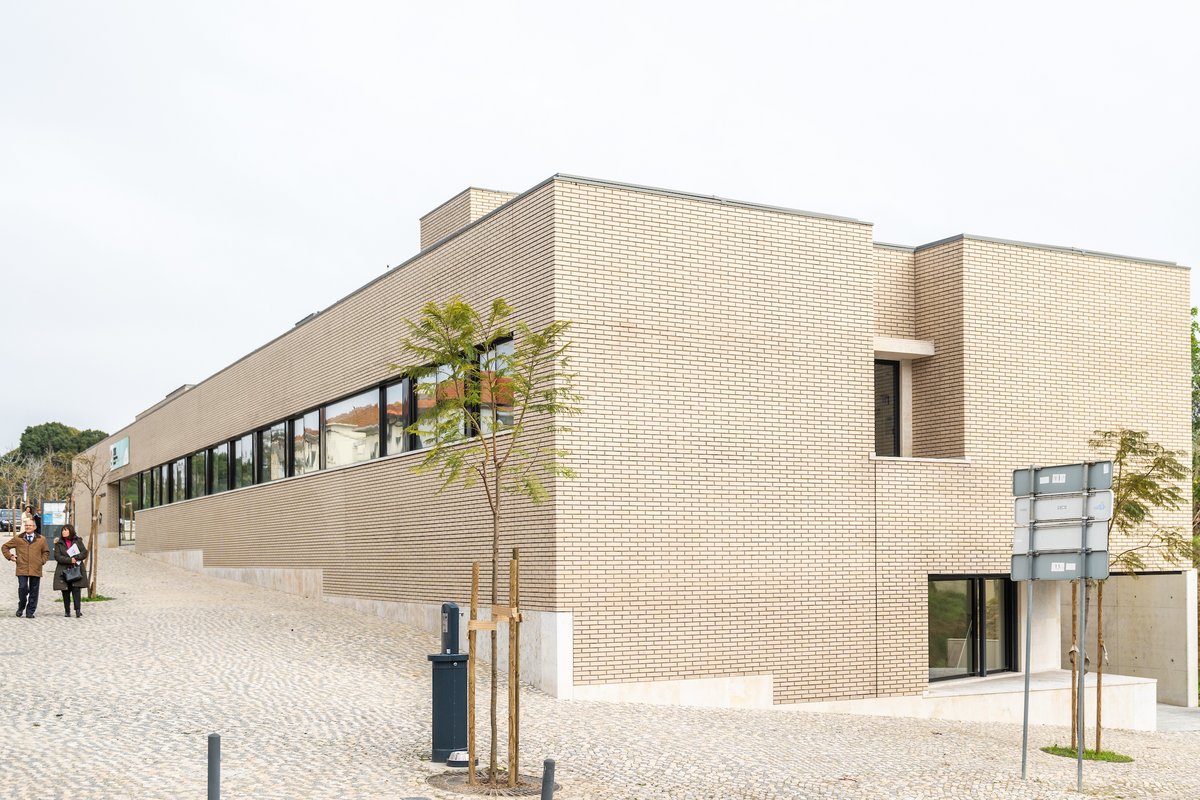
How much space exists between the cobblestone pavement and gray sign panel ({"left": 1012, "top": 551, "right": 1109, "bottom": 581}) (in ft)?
7.03

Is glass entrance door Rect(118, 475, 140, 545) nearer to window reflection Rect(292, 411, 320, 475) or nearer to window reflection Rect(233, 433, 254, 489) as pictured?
window reflection Rect(233, 433, 254, 489)

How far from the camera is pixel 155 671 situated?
1571 centimetres

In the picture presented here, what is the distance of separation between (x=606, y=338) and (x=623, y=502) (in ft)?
7.40

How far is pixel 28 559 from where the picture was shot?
2034 cm

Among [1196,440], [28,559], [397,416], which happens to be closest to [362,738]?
[397,416]

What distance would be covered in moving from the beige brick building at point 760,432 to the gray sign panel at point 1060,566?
4960 mm

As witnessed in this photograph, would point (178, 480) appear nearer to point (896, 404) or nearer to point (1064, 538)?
point (896, 404)

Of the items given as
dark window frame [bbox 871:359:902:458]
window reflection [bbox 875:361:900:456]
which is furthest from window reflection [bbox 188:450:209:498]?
dark window frame [bbox 871:359:902:458]

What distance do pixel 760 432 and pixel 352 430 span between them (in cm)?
924

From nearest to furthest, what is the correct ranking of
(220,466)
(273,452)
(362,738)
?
1. (362,738)
2. (273,452)
3. (220,466)

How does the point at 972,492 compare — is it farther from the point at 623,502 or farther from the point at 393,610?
the point at 393,610

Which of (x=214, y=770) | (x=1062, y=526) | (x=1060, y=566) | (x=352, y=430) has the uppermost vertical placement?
(x=352, y=430)

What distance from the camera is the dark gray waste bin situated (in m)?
11.1

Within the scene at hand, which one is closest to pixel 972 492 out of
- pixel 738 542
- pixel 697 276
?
pixel 738 542
